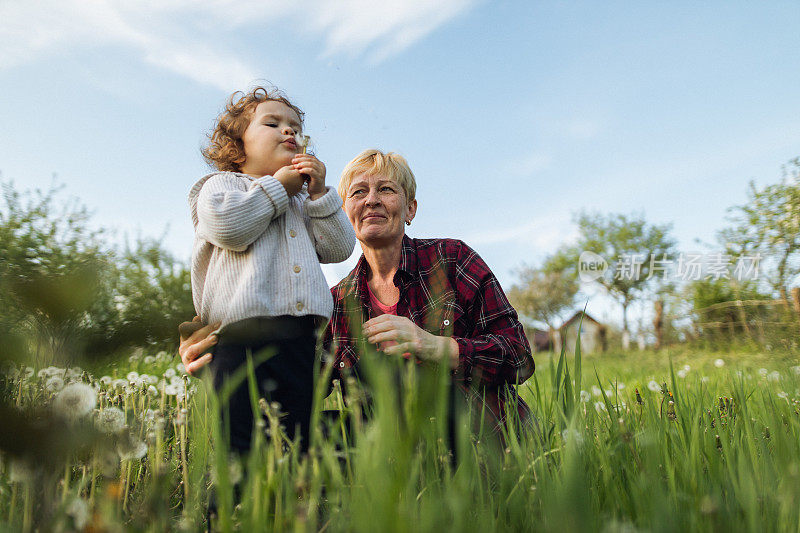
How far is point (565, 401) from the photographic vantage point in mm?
1758

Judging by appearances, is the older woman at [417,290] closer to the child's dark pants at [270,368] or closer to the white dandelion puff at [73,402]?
the child's dark pants at [270,368]

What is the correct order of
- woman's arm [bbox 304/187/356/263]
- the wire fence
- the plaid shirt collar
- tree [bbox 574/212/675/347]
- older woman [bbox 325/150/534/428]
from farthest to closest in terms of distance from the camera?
tree [bbox 574/212/675/347], the wire fence, the plaid shirt collar, older woman [bbox 325/150/534/428], woman's arm [bbox 304/187/356/263]

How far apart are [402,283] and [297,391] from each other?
1209 millimetres

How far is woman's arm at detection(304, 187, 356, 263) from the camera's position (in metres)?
2.39

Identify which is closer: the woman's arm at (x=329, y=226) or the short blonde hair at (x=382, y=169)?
the woman's arm at (x=329, y=226)

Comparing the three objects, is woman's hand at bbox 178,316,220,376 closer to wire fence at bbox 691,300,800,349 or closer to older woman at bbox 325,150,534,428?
older woman at bbox 325,150,534,428

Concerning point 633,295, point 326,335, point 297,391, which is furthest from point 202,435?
point 633,295

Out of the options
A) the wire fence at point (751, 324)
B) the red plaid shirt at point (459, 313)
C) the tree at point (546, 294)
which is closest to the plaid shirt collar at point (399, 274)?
the red plaid shirt at point (459, 313)

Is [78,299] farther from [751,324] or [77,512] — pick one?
[751,324]

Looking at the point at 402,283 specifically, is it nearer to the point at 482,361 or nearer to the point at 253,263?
the point at 482,361

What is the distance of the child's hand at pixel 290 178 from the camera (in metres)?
2.31

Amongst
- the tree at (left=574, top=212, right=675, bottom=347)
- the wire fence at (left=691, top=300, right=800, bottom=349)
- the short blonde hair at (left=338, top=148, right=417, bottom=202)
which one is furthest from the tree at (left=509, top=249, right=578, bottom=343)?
the short blonde hair at (left=338, top=148, right=417, bottom=202)

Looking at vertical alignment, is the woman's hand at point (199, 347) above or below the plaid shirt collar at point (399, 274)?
below

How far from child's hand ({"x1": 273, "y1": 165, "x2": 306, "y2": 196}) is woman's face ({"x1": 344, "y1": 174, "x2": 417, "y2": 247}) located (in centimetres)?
82
